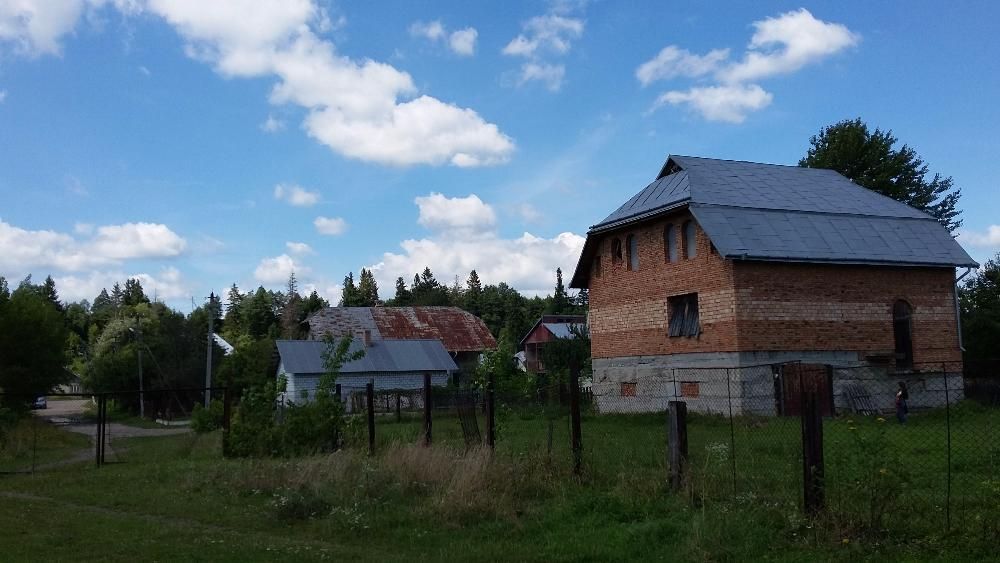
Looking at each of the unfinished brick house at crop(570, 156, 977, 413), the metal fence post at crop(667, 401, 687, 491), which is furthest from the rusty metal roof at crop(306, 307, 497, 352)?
the metal fence post at crop(667, 401, 687, 491)

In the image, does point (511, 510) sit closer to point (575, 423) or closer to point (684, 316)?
point (575, 423)

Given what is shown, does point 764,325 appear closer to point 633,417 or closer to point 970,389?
point 633,417

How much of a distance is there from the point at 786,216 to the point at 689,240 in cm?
327

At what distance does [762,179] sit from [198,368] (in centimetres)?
3688

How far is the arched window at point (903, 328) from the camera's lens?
25781 millimetres

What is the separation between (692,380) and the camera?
82.8 ft

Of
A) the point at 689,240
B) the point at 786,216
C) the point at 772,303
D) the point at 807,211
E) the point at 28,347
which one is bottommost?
the point at 28,347

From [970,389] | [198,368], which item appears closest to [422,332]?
[198,368]

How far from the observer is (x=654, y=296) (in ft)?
87.1

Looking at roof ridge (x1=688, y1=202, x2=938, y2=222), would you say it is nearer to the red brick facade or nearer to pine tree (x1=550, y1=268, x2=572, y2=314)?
the red brick facade

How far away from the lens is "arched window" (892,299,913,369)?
2578cm

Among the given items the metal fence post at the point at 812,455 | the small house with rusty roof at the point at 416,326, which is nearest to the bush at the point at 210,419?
the metal fence post at the point at 812,455

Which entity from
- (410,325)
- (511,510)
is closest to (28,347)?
(410,325)

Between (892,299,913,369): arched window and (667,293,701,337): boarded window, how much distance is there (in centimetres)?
657
